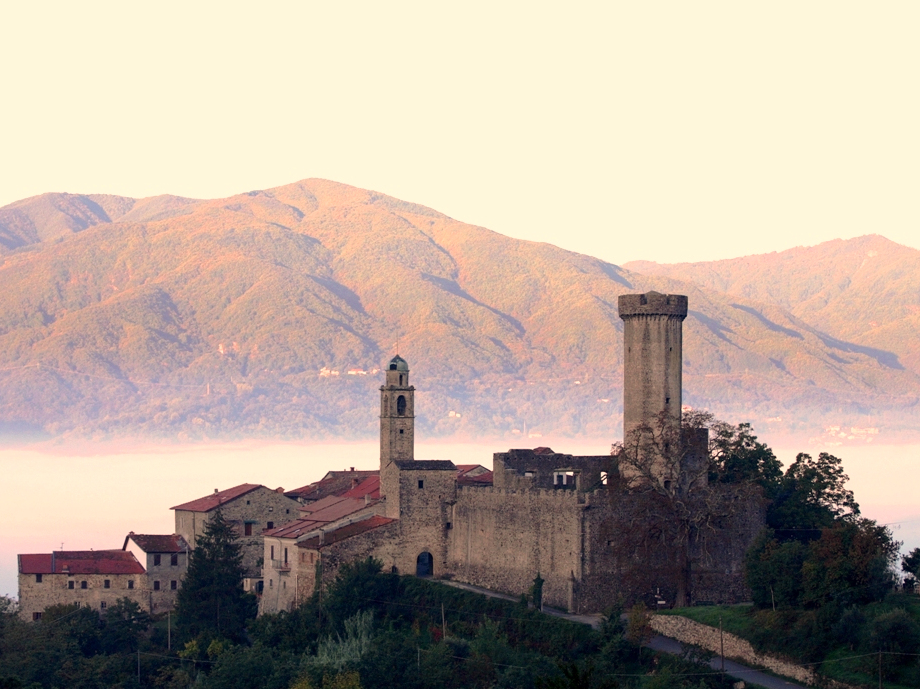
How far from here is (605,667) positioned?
65.2 meters

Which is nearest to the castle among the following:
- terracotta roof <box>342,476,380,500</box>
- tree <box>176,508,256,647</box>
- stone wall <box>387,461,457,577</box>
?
stone wall <box>387,461,457,577</box>

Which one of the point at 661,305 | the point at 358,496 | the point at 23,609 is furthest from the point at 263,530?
the point at 661,305

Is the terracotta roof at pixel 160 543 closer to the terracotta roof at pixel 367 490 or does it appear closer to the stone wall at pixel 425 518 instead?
the terracotta roof at pixel 367 490

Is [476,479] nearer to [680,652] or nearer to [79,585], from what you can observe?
[79,585]

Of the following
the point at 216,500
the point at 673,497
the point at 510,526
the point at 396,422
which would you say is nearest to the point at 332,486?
the point at 216,500

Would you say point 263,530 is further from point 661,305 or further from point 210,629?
A: point 661,305

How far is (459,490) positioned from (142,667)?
17644 mm

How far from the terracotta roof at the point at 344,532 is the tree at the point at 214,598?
4785 mm

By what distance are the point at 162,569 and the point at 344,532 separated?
1530 centimetres

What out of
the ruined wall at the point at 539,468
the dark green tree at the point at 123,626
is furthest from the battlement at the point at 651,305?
the dark green tree at the point at 123,626

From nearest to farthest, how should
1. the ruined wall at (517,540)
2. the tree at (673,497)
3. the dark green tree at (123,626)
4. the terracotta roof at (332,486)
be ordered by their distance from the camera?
the tree at (673,497) → the ruined wall at (517,540) → the dark green tree at (123,626) → the terracotta roof at (332,486)

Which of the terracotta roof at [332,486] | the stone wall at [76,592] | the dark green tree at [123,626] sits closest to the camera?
the dark green tree at [123,626]

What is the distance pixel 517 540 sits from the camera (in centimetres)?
7750

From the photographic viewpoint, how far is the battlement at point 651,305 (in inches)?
3228
